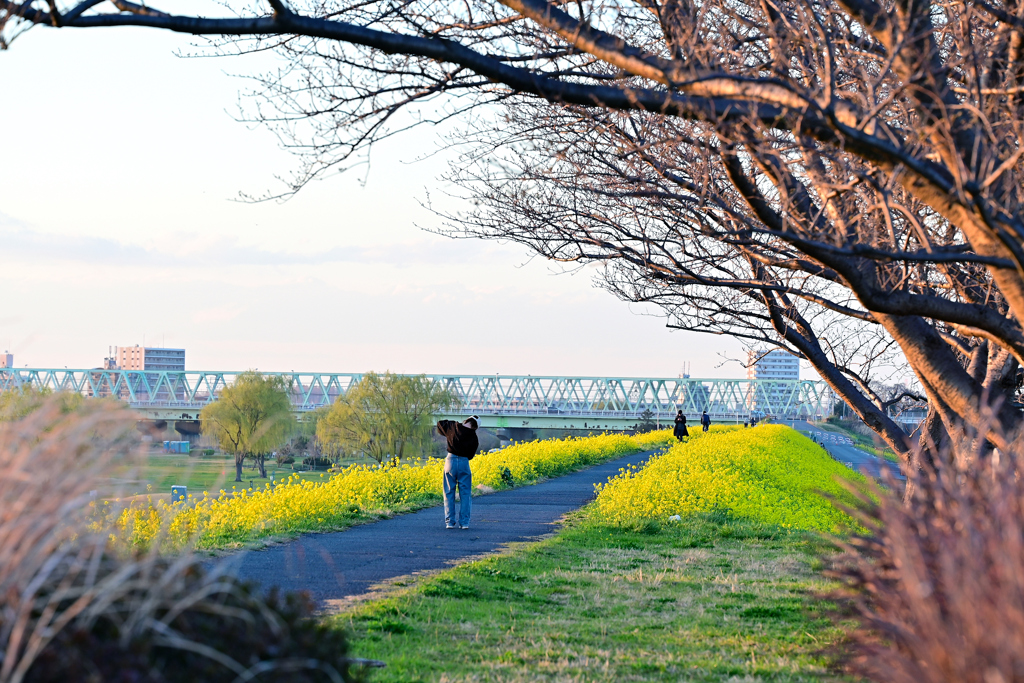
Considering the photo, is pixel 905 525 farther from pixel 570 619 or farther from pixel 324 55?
pixel 324 55

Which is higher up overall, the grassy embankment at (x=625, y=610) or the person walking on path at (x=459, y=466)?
the person walking on path at (x=459, y=466)

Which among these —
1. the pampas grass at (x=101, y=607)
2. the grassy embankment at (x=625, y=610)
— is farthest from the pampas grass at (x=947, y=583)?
the pampas grass at (x=101, y=607)

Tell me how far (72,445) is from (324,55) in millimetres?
3621

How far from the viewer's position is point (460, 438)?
12.8 m

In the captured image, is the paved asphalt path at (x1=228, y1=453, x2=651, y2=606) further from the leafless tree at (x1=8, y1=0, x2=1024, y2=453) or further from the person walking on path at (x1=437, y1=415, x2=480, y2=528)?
the leafless tree at (x1=8, y1=0, x2=1024, y2=453)

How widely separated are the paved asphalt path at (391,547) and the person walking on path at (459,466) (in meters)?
0.27

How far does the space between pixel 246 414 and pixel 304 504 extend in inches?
2103

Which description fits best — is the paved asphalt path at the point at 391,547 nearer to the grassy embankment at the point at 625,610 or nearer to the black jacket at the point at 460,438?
the grassy embankment at the point at 625,610

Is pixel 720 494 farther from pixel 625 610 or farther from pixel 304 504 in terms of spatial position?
pixel 625 610

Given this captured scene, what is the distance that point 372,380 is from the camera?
197 ft

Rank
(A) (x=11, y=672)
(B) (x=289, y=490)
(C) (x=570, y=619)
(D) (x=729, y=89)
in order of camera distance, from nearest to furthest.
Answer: (A) (x=11, y=672), (D) (x=729, y=89), (C) (x=570, y=619), (B) (x=289, y=490)

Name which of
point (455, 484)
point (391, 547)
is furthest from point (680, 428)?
point (391, 547)

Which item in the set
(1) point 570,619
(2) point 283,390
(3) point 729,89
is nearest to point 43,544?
(3) point 729,89

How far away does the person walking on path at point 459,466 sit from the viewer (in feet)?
42.0
